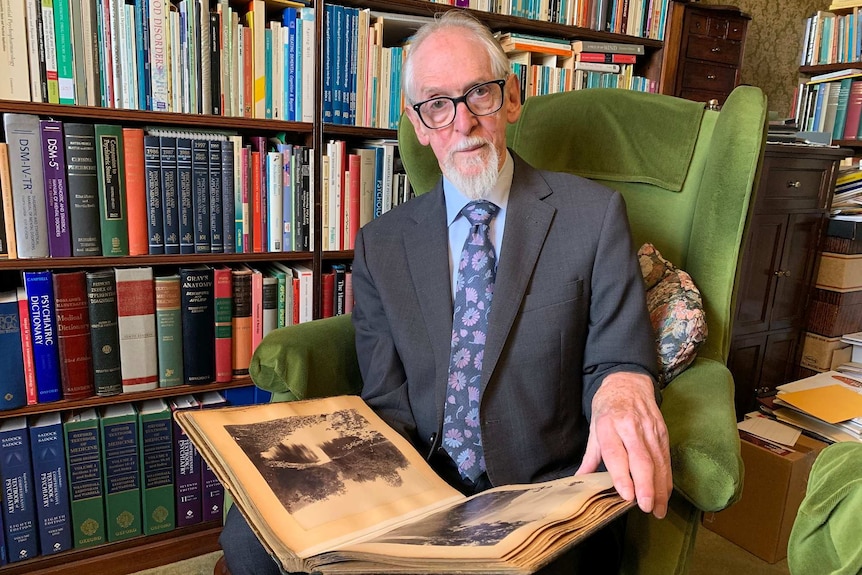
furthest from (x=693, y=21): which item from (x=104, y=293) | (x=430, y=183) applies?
(x=104, y=293)

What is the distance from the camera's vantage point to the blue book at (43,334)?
56.9 inches

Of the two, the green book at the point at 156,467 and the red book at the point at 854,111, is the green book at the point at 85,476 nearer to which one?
the green book at the point at 156,467

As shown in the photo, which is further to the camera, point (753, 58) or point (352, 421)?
point (753, 58)

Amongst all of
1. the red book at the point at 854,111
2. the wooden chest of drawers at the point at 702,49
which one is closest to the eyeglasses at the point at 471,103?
the wooden chest of drawers at the point at 702,49

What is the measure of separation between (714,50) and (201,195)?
1.80 meters

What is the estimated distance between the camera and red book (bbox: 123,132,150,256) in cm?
149

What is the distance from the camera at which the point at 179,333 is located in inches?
64.1

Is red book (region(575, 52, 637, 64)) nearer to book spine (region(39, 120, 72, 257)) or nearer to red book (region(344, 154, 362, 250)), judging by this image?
red book (region(344, 154, 362, 250))

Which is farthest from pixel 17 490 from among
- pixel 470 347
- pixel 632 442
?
pixel 632 442

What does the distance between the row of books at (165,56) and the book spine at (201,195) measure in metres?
0.10

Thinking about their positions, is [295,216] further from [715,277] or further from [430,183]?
[715,277]

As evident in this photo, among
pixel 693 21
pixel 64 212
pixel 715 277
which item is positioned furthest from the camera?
pixel 693 21

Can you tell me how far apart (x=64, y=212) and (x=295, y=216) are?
551 millimetres

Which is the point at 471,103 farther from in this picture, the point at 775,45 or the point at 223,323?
the point at 775,45
